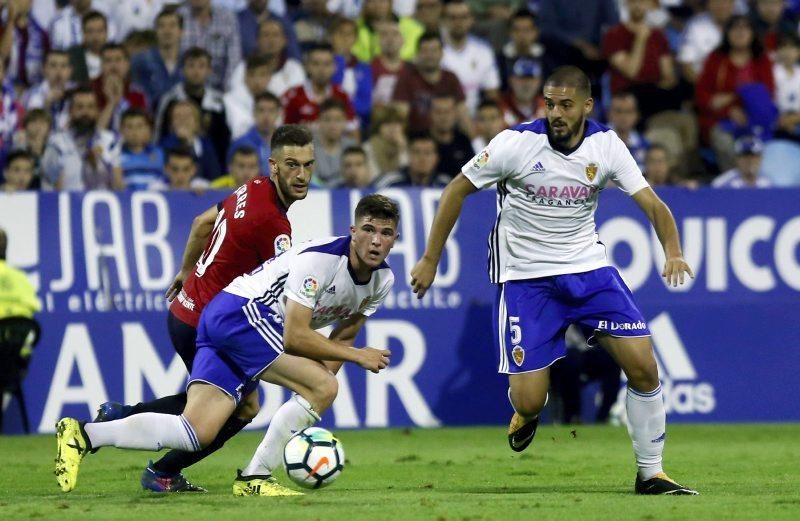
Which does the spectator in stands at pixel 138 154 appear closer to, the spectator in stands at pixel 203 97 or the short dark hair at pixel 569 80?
the spectator in stands at pixel 203 97

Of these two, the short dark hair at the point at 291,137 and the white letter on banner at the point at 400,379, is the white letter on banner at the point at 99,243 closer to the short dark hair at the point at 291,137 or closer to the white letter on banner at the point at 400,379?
the white letter on banner at the point at 400,379

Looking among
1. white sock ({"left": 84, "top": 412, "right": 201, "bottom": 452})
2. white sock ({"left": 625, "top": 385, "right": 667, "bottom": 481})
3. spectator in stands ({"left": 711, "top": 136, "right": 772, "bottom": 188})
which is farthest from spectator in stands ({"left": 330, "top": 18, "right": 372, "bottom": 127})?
white sock ({"left": 84, "top": 412, "right": 201, "bottom": 452})

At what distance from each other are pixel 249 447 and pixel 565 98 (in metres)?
5.42

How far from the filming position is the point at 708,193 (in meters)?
14.8

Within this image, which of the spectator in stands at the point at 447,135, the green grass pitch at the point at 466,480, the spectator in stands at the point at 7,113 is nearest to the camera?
the green grass pitch at the point at 466,480

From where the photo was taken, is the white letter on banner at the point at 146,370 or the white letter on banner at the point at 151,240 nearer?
the white letter on banner at the point at 146,370

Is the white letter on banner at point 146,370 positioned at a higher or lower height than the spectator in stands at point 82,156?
lower

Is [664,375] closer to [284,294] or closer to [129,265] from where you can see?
[129,265]

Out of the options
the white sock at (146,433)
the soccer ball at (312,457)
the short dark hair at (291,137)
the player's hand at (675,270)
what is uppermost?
the short dark hair at (291,137)

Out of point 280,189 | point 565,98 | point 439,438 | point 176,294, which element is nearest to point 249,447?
point 439,438

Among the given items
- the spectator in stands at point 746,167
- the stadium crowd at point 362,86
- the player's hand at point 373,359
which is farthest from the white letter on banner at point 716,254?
the player's hand at point 373,359

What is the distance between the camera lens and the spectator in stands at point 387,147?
16.0 metres

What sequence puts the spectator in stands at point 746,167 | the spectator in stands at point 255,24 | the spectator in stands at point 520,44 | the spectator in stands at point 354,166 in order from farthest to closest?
1. the spectator in stands at point 255,24
2. the spectator in stands at point 520,44
3. the spectator in stands at point 746,167
4. the spectator in stands at point 354,166

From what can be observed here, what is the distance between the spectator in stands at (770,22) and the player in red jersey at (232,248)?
1044 cm
